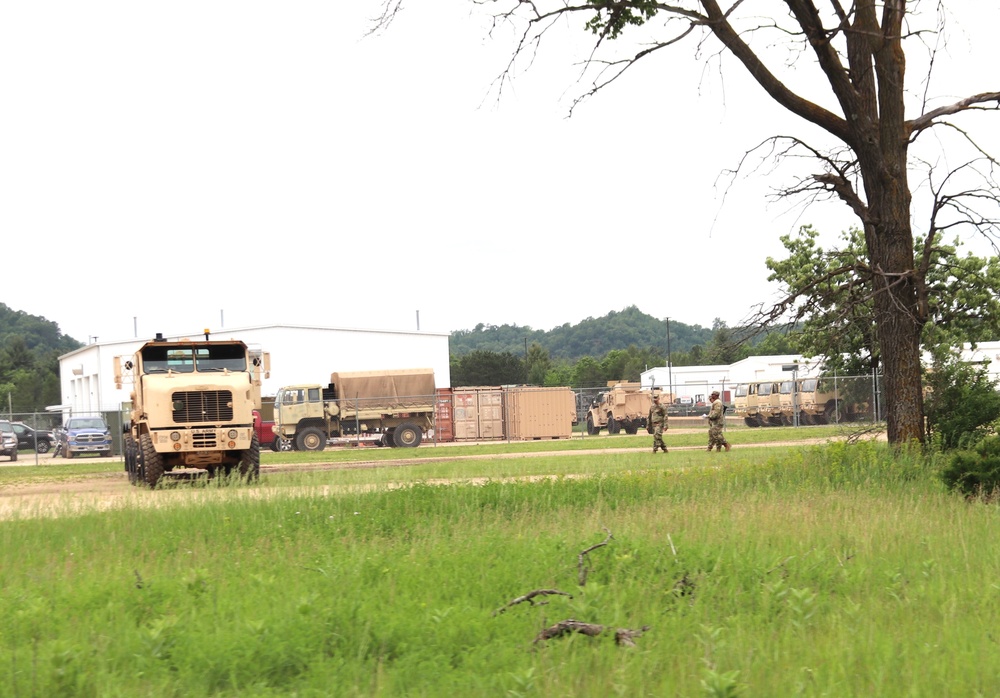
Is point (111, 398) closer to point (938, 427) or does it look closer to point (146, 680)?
point (938, 427)

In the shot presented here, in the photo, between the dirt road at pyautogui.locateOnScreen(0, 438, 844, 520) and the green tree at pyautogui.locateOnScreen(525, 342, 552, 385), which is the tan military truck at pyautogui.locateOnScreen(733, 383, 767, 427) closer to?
the dirt road at pyautogui.locateOnScreen(0, 438, 844, 520)

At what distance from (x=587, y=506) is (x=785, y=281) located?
30072mm

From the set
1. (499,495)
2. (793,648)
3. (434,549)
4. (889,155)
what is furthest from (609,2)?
(793,648)

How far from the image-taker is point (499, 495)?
1359 centimetres

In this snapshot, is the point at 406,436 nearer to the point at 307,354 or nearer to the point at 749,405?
the point at 749,405

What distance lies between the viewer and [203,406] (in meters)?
21.2

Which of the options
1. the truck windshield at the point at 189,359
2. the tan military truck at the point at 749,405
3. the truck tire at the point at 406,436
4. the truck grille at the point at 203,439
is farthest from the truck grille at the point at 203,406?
the tan military truck at the point at 749,405

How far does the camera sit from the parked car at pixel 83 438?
4238 cm

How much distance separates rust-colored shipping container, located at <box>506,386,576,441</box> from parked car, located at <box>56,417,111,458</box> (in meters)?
16.9

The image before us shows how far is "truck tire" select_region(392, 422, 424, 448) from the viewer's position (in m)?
41.3

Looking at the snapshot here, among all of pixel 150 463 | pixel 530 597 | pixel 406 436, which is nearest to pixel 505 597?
pixel 530 597

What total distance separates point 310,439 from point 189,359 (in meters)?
19.7

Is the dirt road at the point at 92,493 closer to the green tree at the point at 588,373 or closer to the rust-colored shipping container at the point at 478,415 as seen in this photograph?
the rust-colored shipping container at the point at 478,415

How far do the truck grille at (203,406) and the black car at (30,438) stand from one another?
30262mm
